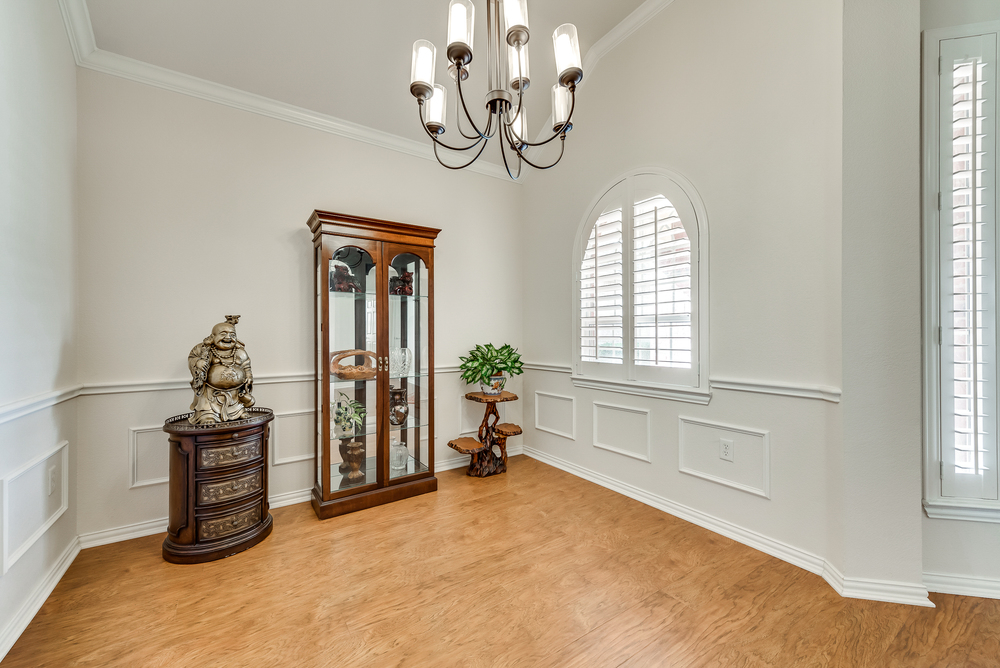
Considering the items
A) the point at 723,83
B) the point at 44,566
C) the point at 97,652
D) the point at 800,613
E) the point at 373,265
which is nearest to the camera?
the point at 97,652

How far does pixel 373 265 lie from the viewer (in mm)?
2998

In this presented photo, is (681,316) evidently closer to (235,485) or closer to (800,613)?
(800,613)

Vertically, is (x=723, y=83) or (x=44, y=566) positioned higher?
(x=723, y=83)

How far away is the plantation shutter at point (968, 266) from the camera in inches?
75.2

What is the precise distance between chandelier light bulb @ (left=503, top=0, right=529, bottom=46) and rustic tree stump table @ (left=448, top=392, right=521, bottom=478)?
8.71 ft

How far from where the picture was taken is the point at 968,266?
1941 mm

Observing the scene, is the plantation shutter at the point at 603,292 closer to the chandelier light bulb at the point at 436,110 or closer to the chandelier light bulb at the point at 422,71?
the chandelier light bulb at the point at 436,110

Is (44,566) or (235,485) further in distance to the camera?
(235,485)

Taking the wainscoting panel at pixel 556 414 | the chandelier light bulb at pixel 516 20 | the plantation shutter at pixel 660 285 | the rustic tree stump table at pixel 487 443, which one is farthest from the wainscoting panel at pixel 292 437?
the chandelier light bulb at pixel 516 20

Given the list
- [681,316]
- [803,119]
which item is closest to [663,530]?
[681,316]

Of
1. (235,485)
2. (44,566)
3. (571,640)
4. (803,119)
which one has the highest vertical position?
(803,119)

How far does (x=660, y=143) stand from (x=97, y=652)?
4.02 m

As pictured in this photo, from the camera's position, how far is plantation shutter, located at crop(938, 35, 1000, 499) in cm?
191

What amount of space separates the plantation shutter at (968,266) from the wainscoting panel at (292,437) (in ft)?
12.5
